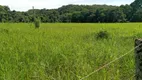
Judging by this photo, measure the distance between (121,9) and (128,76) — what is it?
58391 millimetres

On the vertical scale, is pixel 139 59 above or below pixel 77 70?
above

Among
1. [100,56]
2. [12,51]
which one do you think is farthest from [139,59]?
[12,51]

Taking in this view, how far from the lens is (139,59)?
106 inches

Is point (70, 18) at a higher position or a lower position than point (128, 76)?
lower

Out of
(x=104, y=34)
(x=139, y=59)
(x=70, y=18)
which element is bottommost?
(x=70, y=18)

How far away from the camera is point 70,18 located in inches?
2435

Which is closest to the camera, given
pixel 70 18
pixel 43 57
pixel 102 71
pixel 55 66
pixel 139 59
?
pixel 139 59

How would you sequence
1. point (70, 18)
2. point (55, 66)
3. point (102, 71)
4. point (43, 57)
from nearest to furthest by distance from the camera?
point (102, 71), point (55, 66), point (43, 57), point (70, 18)

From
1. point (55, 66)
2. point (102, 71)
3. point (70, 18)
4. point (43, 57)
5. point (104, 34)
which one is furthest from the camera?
point (70, 18)

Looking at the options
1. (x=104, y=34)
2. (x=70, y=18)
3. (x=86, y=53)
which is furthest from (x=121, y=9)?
(x=86, y=53)

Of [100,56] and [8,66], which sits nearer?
[8,66]

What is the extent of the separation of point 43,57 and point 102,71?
1510mm

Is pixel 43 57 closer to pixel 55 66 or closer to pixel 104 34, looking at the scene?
pixel 55 66

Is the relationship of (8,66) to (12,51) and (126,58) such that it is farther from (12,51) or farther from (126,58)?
(126,58)
